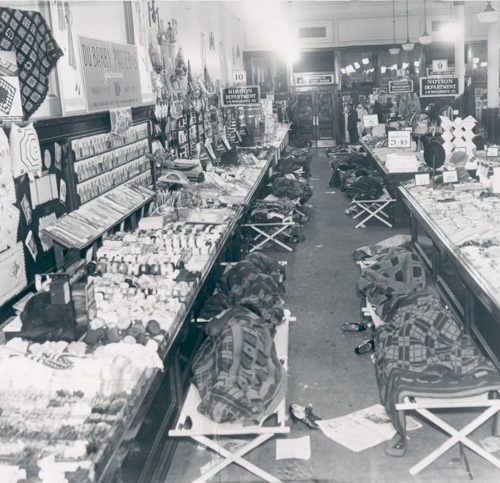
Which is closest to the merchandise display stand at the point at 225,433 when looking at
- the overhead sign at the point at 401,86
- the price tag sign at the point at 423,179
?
the price tag sign at the point at 423,179

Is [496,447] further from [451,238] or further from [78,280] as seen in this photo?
[78,280]

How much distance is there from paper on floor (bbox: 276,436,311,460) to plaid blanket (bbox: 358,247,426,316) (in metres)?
2.15

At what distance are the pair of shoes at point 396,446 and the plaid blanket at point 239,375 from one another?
756mm

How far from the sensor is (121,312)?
4.38m

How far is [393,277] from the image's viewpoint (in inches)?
257

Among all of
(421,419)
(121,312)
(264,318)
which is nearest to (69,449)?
(121,312)

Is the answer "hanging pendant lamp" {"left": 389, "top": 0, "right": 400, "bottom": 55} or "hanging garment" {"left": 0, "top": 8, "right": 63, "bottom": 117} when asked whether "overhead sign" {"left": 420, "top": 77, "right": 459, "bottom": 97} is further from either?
"hanging pendant lamp" {"left": 389, "top": 0, "right": 400, "bottom": 55}

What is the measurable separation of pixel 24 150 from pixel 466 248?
3.56 m

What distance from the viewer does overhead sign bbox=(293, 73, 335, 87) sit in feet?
68.1

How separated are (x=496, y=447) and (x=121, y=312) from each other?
8.23ft

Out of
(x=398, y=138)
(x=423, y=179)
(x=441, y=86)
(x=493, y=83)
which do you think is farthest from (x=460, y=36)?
(x=423, y=179)

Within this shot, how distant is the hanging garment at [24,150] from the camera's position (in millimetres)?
4578

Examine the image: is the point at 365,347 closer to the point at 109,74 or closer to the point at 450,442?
the point at 450,442

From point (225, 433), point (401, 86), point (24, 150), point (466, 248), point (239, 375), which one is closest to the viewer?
point (225, 433)
